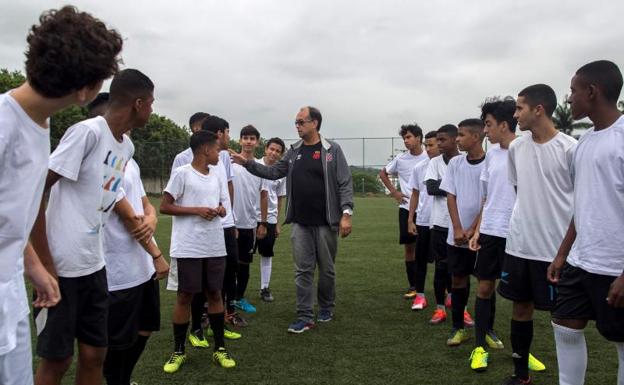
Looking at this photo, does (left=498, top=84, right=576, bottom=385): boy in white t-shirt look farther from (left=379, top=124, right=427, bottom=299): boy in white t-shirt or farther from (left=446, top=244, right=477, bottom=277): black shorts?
(left=379, top=124, right=427, bottom=299): boy in white t-shirt

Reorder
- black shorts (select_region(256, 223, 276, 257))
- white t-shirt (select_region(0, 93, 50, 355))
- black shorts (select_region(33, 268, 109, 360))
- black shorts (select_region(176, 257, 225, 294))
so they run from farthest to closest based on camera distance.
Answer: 1. black shorts (select_region(256, 223, 276, 257))
2. black shorts (select_region(176, 257, 225, 294))
3. black shorts (select_region(33, 268, 109, 360))
4. white t-shirt (select_region(0, 93, 50, 355))

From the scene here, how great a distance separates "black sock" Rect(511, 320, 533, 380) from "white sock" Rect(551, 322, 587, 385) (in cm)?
66

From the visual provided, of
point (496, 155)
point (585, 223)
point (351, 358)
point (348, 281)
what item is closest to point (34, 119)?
point (585, 223)

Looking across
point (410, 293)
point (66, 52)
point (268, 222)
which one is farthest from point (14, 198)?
point (410, 293)

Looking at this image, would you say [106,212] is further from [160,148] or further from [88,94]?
[160,148]

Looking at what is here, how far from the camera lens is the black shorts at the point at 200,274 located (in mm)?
4371

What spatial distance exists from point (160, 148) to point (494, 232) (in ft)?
118

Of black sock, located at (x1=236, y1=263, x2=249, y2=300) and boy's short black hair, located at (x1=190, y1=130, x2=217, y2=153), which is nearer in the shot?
boy's short black hair, located at (x1=190, y1=130, x2=217, y2=153)

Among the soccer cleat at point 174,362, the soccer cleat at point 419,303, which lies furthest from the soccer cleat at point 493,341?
the soccer cleat at point 174,362

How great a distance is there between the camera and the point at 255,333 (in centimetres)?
548

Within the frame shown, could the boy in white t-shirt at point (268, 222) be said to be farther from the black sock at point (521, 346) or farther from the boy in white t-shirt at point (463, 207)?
the black sock at point (521, 346)

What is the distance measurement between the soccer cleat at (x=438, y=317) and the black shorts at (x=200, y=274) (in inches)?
103

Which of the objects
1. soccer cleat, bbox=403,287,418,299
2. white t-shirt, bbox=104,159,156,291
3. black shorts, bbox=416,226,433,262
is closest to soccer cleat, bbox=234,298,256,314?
soccer cleat, bbox=403,287,418,299

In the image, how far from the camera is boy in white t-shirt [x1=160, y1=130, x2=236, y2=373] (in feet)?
14.4
